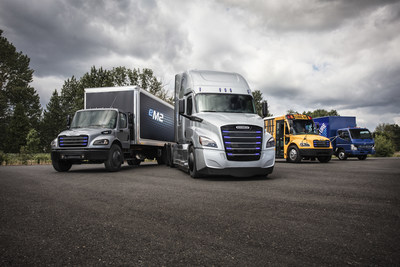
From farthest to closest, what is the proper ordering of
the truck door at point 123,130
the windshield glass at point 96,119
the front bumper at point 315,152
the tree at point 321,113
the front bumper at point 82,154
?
the tree at point 321,113 → the front bumper at point 315,152 → the truck door at point 123,130 → the windshield glass at point 96,119 → the front bumper at point 82,154

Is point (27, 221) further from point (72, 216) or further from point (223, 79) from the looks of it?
point (223, 79)

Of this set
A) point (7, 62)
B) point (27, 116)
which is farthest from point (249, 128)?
point (27, 116)

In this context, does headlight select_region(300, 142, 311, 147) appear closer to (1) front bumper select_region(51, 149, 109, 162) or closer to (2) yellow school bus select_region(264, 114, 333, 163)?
(2) yellow school bus select_region(264, 114, 333, 163)

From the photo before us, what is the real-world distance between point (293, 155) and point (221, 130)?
10443 millimetres

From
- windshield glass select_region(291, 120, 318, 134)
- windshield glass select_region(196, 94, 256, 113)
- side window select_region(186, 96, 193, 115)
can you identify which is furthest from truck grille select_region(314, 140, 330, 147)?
side window select_region(186, 96, 193, 115)

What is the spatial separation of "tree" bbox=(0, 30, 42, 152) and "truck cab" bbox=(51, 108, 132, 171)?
122 ft

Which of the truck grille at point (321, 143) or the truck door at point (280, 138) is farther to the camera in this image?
the truck door at point (280, 138)

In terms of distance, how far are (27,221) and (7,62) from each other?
1909 inches

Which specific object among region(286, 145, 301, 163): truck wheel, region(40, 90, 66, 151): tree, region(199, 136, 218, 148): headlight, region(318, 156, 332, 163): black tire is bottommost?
region(318, 156, 332, 163): black tire

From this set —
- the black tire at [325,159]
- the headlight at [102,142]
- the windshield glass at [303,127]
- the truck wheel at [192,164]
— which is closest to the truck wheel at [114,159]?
the headlight at [102,142]

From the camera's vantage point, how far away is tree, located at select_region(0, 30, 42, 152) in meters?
42.6

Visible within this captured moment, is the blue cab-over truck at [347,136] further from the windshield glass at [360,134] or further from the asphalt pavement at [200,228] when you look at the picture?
the asphalt pavement at [200,228]

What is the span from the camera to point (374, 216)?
4.12 meters

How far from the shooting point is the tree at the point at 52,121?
6266 centimetres
